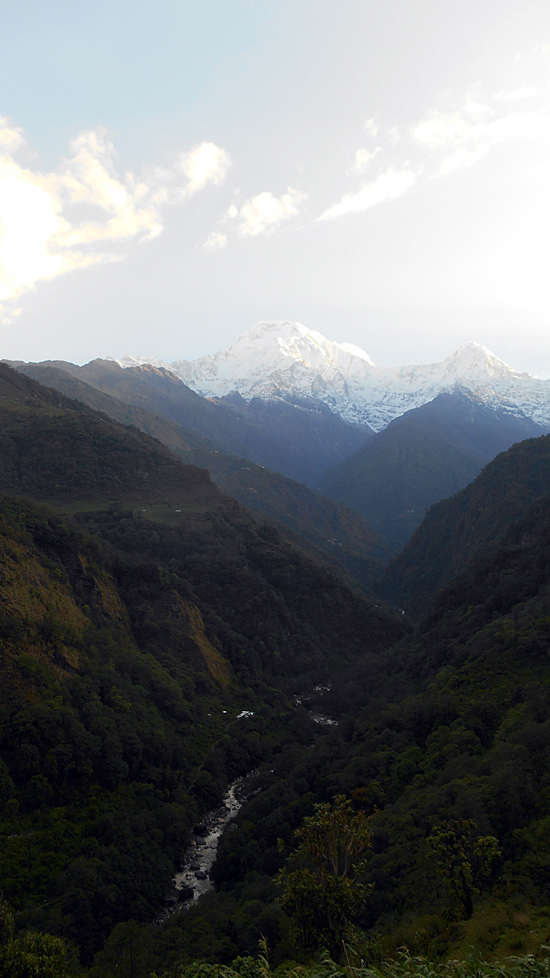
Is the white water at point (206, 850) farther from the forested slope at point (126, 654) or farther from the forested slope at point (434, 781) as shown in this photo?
the forested slope at point (434, 781)

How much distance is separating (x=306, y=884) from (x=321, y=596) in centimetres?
9230

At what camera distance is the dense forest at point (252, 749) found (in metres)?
23.6

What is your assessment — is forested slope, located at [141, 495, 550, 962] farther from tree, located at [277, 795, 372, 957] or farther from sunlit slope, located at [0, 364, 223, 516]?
sunlit slope, located at [0, 364, 223, 516]

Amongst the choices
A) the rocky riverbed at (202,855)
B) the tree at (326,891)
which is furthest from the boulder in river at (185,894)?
the tree at (326,891)

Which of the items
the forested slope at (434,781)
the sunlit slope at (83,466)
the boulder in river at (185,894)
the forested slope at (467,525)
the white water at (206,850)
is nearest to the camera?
the forested slope at (434,781)

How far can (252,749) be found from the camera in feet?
212

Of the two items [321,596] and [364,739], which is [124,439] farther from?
[364,739]

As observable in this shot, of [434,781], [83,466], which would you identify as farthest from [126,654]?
[83,466]

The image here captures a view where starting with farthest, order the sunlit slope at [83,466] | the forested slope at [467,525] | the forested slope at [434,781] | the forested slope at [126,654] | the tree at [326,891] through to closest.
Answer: the forested slope at [467,525] → the sunlit slope at [83,466] → the forested slope at [126,654] → the forested slope at [434,781] → the tree at [326,891]

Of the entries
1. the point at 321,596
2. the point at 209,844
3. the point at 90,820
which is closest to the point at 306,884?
the point at 90,820

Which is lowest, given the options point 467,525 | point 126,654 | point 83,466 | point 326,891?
point 126,654

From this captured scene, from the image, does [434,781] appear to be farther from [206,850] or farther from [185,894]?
[206,850]

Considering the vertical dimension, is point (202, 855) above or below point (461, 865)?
below

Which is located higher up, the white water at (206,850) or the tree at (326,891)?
the tree at (326,891)
